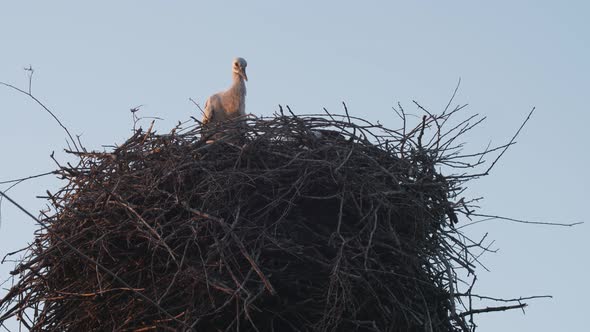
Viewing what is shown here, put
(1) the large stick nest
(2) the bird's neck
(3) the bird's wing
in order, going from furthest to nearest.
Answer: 1. (2) the bird's neck
2. (3) the bird's wing
3. (1) the large stick nest

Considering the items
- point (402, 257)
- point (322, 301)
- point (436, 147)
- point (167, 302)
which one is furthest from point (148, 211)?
point (436, 147)

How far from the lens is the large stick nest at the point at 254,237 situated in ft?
15.3

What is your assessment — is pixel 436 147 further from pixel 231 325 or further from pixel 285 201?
pixel 231 325

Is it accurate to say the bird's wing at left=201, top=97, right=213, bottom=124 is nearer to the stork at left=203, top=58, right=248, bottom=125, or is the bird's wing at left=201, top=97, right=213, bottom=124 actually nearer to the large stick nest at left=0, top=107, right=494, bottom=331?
the stork at left=203, top=58, right=248, bottom=125

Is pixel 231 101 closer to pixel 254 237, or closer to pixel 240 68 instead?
pixel 240 68

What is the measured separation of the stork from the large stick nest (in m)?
1.91

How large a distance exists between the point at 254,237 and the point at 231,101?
111 inches

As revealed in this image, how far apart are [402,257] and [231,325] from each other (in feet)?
3.19

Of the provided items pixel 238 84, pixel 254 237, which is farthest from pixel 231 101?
pixel 254 237

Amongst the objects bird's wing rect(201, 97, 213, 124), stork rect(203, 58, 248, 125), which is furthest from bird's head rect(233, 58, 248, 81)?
bird's wing rect(201, 97, 213, 124)

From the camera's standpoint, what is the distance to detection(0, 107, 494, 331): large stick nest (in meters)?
4.66

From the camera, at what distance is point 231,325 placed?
14.9 ft

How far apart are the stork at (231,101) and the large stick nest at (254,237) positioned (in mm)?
1914

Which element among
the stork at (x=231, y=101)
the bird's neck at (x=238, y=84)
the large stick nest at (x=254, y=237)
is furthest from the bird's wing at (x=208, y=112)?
the large stick nest at (x=254, y=237)
